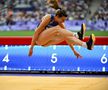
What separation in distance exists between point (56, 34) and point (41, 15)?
0.41 metres

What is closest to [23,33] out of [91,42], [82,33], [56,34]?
[56,34]

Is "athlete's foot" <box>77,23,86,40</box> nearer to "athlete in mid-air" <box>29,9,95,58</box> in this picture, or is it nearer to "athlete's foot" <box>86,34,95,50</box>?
"athlete in mid-air" <box>29,9,95,58</box>

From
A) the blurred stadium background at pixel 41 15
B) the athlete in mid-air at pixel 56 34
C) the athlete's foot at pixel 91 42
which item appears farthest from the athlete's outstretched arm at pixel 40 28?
the athlete's foot at pixel 91 42

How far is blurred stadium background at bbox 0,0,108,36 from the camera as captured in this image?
503 cm

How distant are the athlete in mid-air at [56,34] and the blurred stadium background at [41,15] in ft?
0.34

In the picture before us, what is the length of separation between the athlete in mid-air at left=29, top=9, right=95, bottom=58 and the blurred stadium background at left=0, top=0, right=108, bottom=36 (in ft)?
0.34

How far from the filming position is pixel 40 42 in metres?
4.92

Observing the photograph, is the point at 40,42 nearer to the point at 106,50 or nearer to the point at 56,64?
the point at 56,64

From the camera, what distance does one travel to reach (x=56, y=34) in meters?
4.89

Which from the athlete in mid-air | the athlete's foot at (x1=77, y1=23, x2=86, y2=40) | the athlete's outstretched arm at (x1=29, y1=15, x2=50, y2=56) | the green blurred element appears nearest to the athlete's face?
the athlete in mid-air

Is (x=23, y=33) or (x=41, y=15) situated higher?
(x=41, y=15)

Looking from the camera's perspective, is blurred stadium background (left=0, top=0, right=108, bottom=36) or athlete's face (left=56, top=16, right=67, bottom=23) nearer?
athlete's face (left=56, top=16, right=67, bottom=23)

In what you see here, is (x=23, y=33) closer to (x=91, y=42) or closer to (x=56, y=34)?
(x=56, y=34)

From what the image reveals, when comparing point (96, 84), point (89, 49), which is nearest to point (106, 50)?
point (89, 49)
